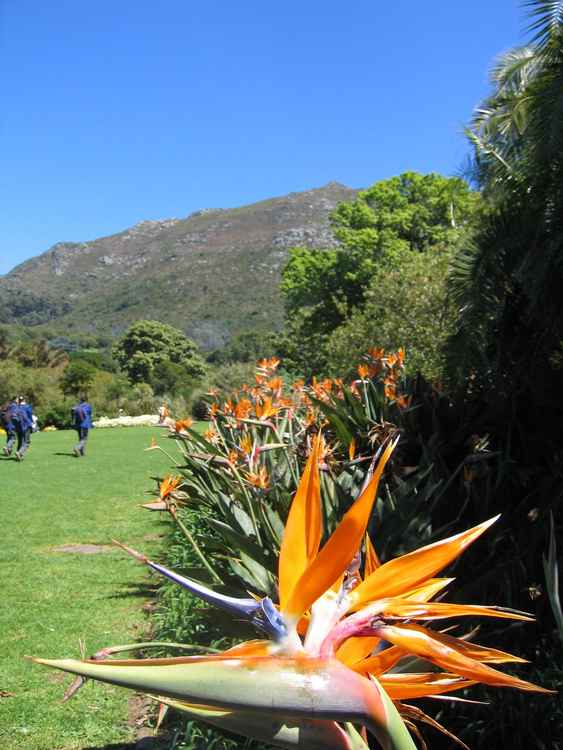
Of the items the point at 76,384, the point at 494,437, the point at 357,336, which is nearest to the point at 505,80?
the point at 494,437

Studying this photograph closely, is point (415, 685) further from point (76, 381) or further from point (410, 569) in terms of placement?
point (76, 381)

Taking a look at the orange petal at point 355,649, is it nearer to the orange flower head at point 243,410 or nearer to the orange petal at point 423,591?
the orange petal at point 423,591

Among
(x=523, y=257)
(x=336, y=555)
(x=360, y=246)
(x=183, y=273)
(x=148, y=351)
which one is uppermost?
(x=183, y=273)

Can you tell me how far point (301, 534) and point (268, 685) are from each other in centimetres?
23

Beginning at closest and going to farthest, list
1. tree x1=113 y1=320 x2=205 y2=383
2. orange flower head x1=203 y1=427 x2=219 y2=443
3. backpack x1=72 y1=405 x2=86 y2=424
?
orange flower head x1=203 y1=427 x2=219 y2=443 → backpack x1=72 y1=405 x2=86 y2=424 → tree x1=113 y1=320 x2=205 y2=383

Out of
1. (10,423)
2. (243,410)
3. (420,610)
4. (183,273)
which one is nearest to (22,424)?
(10,423)

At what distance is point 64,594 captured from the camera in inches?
260

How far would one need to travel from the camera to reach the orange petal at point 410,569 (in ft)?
2.68

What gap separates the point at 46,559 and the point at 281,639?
25.9ft

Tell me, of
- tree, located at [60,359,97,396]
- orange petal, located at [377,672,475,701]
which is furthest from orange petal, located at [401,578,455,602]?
tree, located at [60,359,97,396]

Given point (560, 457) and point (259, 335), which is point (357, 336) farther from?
point (259, 335)

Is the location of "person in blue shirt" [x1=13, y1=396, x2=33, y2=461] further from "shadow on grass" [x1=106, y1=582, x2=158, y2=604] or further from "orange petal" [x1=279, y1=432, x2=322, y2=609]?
"orange petal" [x1=279, y1=432, x2=322, y2=609]

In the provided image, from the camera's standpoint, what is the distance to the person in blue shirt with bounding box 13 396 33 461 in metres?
17.4

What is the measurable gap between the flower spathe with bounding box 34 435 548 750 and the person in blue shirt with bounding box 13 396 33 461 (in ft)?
57.8
